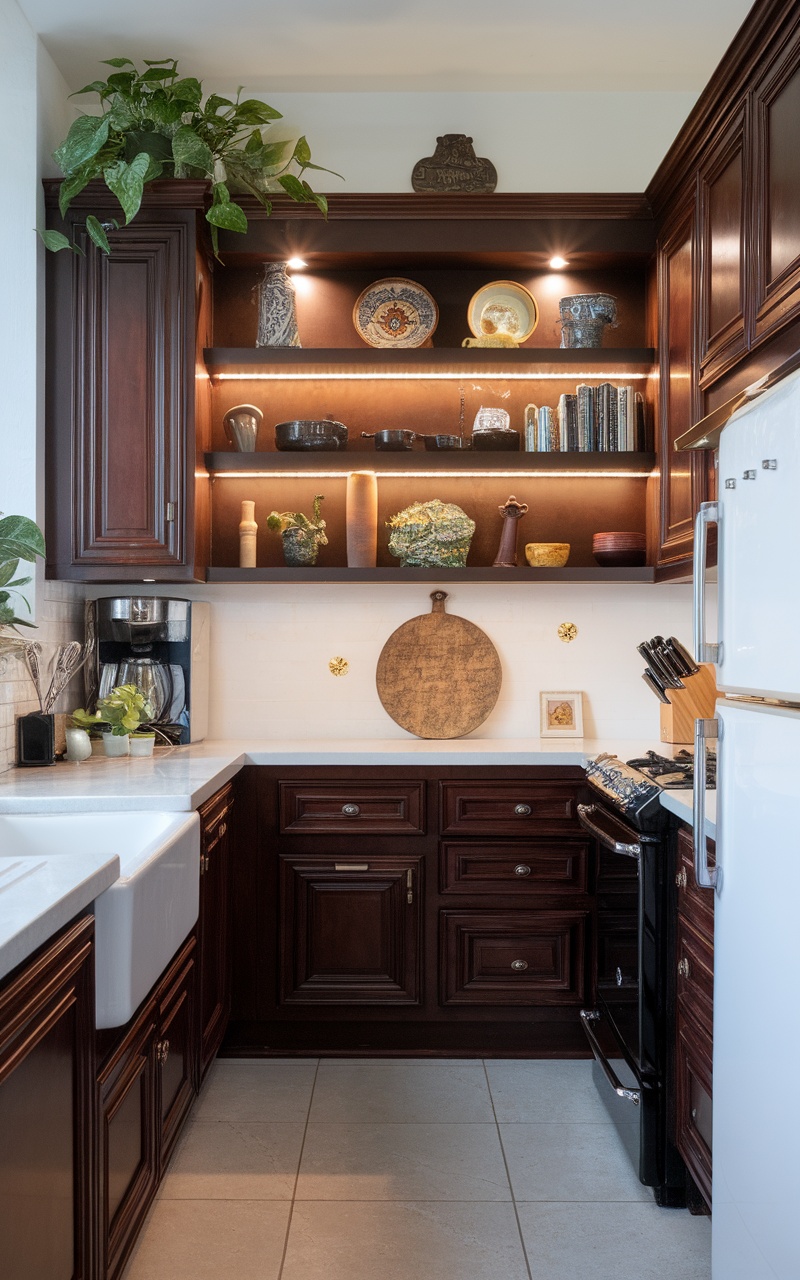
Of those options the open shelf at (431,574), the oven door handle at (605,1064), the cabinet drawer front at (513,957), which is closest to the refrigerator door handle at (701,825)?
the oven door handle at (605,1064)

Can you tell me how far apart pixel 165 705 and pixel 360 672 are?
0.73 meters

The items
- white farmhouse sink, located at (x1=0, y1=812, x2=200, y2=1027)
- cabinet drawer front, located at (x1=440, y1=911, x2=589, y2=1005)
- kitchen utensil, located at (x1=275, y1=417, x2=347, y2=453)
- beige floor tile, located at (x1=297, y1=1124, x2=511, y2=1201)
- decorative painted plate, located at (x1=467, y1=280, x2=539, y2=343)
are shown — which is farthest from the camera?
decorative painted plate, located at (x1=467, y1=280, x2=539, y2=343)

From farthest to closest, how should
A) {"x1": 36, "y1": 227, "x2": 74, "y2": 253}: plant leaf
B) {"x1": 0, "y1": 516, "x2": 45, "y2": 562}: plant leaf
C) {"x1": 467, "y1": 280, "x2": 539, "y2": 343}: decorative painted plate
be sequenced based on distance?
{"x1": 467, "y1": 280, "x2": 539, "y2": 343}: decorative painted plate
{"x1": 36, "y1": 227, "x2": 74, "y2": 253}: plant leaf
{"x1": 0, "y1": 516, "x2": 45, "y2": 562}: plant leaf

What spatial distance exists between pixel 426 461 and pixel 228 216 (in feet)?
3.24

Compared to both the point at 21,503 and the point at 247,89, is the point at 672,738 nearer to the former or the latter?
the point at 21,503

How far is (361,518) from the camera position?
11.3ft

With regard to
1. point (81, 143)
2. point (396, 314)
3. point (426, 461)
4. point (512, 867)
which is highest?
point (81, 143)

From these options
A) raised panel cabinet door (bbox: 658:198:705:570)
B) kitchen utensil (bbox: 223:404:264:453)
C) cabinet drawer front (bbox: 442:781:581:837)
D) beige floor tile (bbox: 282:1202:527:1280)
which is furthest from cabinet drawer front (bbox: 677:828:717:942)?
kitchen utensil (bbox: 223:404:264:453)

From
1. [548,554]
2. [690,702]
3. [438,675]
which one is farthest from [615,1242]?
[548,554]

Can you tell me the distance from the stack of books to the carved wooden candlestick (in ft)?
0.68

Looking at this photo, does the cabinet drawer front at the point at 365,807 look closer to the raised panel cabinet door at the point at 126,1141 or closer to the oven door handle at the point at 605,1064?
the oven door handle at the point at 605,1064

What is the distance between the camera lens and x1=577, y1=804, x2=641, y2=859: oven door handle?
2.39 m

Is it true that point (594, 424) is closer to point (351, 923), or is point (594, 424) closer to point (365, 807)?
point (365, 807)

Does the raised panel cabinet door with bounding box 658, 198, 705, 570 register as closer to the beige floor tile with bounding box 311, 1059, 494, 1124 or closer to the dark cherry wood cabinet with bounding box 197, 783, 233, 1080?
the dark cherry wood cabinet with bounding box 197, 783, 233, 1080
